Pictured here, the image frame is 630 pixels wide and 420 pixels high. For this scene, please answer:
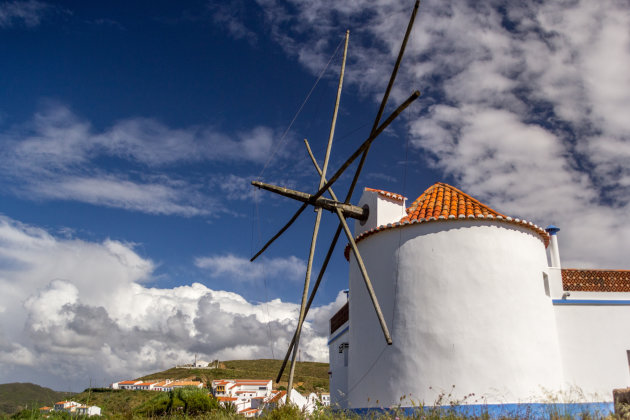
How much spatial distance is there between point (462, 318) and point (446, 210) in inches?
98.0

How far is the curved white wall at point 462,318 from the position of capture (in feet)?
32.3

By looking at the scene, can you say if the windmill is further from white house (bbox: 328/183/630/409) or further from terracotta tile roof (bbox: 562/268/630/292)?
terracotta tile roof (bbox: 562/268/630/292)

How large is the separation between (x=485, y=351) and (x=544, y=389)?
1434 millimetres

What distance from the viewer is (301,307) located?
1080cm

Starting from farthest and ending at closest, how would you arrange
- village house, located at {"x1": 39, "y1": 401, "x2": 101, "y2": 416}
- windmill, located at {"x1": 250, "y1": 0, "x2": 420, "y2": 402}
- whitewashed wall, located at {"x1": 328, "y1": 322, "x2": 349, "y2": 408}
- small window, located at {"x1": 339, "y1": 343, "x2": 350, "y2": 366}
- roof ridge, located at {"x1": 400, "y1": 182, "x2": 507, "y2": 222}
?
small window, located at {"x1": 339, "y1": 343, "x2": 350, "y2": 366}
whitewashed wall, located at {"x1": 328, "y1": 322, "x2": 349, "y2": 408}
roof ridge, located at {"x1": 400, "y1": 182, "x2": 507, "y2": 222}
windmill, located at {"x1": 250, "y1": 0, "x2": 420, "y2": 402}
village house, located at {"x1": 39, "y1": 401, "x2": 101, "y2": 416}

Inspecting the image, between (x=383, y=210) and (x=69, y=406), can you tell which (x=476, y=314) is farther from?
(x=69, y=406)

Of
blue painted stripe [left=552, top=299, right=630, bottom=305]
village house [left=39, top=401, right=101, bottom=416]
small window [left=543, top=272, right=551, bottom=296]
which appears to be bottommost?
village house [left=39, top=401, right=101, bottom=416]

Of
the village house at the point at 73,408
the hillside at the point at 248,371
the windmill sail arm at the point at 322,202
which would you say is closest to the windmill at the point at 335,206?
the windmill sail arm at the point at 322,202

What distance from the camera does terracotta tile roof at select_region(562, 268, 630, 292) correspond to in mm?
11742

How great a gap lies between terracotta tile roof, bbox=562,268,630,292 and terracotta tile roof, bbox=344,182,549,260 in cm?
97

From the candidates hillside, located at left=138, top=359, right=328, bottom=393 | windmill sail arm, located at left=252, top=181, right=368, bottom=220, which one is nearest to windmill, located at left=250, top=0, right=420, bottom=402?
windmill sail arm, located at left=252, top=181, right=368, bottom=220

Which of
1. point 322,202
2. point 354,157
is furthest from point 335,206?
point 354,157

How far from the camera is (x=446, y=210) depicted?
36.8ft

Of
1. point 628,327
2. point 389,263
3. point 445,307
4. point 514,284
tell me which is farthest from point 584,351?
point 389,263
